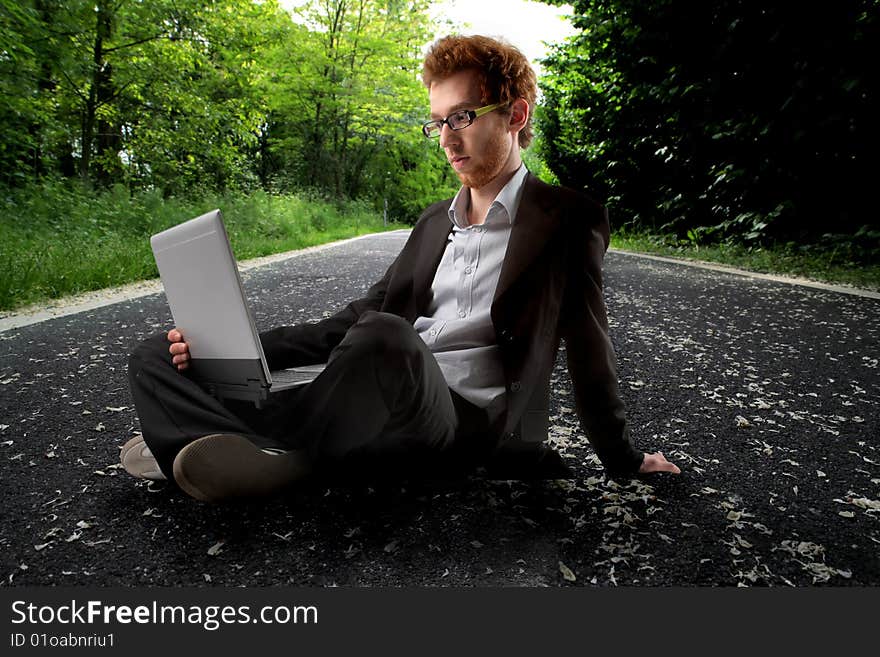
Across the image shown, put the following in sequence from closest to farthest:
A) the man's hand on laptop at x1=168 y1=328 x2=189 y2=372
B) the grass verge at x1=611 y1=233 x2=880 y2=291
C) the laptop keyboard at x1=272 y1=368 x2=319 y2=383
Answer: the man's hand on laptop at x1=168 y1=328 x2=189 y2=372, the laptop keyboard at x1=272 y1=368 x2=319 y2=383, the grass verge at x1=611 y1=233 x2=880 y2=291

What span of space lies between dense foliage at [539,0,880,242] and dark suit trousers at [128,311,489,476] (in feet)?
26.5

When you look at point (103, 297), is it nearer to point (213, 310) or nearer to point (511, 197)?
point (213, 310)

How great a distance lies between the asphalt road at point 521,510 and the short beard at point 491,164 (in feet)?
3.12

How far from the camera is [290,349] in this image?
2.00 m

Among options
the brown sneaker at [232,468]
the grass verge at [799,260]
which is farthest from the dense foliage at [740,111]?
the brown sneaker at [232,468]

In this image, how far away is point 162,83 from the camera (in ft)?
38.3

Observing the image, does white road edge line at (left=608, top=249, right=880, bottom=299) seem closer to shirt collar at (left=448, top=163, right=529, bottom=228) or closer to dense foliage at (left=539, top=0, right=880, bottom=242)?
dense foliage at (left=539, top=0, right=880, bottom=242)

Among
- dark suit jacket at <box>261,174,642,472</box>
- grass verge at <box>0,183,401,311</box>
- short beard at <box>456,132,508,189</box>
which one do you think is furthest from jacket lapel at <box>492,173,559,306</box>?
grass verge at <box>0,183,401,311</box>

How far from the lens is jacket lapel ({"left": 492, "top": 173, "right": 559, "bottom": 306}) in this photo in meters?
1.74

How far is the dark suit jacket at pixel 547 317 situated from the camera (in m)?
1.74

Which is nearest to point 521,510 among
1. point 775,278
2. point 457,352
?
point 457,352

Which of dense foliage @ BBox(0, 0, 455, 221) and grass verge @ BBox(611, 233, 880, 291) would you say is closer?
grass verge @ BBox(611, 233, 880, 291)

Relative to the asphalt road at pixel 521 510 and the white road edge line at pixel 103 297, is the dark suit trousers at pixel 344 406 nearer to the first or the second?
the asphalt road at pixel 521 510

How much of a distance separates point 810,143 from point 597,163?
916 centimetres
